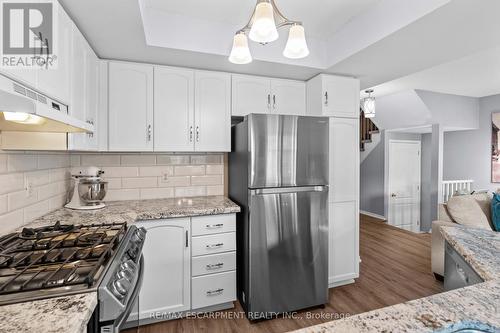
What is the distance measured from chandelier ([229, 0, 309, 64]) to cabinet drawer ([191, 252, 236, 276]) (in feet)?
5.14

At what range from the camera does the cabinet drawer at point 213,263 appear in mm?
2136

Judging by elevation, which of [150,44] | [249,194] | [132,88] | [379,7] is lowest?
[249,194]

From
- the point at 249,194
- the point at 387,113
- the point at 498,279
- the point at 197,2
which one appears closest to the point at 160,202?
the point at 249,194

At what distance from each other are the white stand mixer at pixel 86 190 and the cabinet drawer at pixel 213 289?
1.05 meters

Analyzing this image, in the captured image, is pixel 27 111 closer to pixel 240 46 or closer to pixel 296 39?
pixel 240 46

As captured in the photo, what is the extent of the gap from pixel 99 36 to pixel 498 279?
8.23ft

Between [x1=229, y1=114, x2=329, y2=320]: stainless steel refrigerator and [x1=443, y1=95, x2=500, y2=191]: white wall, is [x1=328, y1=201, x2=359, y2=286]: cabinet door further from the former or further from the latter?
[x1=443, y1=95, x2=500, y2=191]: white wall

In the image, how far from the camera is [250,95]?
262 cm

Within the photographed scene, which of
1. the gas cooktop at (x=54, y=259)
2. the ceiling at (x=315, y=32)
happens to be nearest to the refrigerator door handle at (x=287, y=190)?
the gas cooktop at (x=54, y=259)

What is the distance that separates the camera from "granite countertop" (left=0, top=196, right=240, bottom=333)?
0.70 metres

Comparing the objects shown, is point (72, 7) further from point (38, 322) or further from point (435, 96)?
point (435, 96)

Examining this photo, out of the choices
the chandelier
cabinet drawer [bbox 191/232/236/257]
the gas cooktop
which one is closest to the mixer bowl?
the gas cooktop

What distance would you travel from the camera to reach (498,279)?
0.81 metres

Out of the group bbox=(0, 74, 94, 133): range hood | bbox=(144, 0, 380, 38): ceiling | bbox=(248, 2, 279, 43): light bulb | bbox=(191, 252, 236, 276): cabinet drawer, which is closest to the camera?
bbox=(0, 74, 94, 133): range hood
